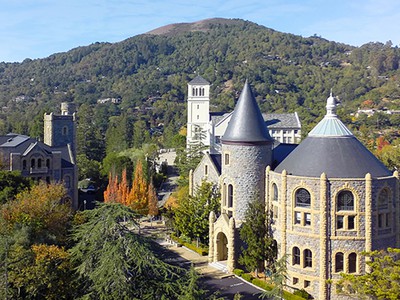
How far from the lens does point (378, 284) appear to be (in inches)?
962

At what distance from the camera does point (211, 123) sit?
79.6 m

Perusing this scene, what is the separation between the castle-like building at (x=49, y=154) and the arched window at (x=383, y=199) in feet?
104

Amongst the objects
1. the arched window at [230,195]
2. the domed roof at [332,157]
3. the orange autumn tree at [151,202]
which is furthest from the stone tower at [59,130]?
the domed roof at [332,157]

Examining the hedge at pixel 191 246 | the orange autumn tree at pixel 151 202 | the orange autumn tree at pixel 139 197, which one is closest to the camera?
the hedge at pixel 191 246

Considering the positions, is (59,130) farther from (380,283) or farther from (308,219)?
(380,283)

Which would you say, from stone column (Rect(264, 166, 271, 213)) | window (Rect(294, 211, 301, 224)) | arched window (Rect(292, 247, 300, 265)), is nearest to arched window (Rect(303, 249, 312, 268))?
arched window (Rect(292, 247, 300, 265))

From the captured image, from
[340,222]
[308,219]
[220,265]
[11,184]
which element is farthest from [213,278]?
[11,184]

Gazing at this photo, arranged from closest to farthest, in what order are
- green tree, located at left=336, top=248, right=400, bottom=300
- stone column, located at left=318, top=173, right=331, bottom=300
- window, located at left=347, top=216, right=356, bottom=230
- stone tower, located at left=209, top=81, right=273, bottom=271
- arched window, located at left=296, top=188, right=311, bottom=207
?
green tree, located at left=336, top=248, right=400, bottom=300 < stone column, located at left=318, top=173, right=331, bottom=300 < window, located at left=347, top=216, right=356, bottom=230 < arched window, located at left=296, top=188, right=311, bottom=207 < stone tower, located at left=209, top=81, right=273, bottom=271

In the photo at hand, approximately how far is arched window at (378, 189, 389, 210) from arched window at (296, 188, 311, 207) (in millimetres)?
4589

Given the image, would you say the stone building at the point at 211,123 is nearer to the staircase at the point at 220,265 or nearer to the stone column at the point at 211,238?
the stone column at the point at 211,238

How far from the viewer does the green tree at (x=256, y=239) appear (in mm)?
34000

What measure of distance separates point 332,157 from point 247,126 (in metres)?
6.76

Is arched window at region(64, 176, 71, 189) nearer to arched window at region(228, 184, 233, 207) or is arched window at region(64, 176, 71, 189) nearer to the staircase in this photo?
the staircase

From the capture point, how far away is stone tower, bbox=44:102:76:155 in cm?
5534
